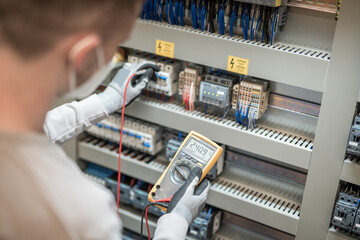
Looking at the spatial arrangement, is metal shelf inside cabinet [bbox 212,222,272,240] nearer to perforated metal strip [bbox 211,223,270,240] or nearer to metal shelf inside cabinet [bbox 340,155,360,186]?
perforated metal strip [bbox 211,223,270,240]

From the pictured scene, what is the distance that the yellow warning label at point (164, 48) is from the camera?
217cm

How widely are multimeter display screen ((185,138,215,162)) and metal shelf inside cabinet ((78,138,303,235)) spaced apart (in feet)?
1.01

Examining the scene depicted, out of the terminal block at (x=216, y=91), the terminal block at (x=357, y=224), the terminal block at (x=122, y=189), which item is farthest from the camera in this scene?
the terminal block at (x=122, y=189)

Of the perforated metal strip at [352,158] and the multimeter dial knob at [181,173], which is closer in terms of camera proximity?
the perforated metal strip at [352,158]

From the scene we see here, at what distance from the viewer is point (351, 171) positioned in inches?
74.4

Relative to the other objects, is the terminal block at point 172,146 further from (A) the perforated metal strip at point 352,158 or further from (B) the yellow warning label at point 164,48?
(A) the perforated metal strip at point 352,158

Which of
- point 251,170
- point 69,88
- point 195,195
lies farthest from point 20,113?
point 251,170

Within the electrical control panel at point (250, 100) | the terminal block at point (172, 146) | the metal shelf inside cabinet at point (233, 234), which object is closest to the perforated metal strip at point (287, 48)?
the electrical control panel at point (250, 100)

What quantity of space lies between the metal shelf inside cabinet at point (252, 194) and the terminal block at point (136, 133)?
0.09 meters

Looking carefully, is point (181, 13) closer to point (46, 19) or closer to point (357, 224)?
point (357, 224)

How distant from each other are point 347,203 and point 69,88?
150 centimetres

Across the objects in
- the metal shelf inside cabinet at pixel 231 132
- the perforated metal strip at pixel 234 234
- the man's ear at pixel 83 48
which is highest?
the man's ear at pixel 83 48

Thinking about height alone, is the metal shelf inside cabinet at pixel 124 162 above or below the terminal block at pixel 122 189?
above

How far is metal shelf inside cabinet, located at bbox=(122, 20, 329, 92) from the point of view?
6.12 feet
